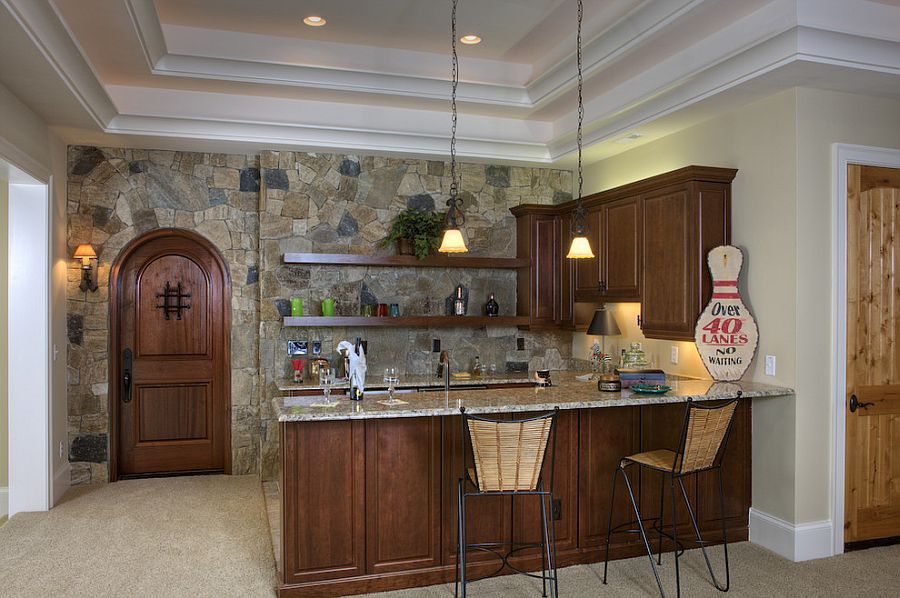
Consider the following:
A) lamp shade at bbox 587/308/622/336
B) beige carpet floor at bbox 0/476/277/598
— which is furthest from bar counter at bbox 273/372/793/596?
lamp shade at bbox 587/308/622/336

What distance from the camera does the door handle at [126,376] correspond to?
19.6ft

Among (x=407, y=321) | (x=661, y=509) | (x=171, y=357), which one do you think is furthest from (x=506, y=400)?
(x=171, y=357)

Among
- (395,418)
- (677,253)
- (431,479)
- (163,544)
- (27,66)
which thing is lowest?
(163,544)

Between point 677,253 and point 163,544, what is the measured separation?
3874mm

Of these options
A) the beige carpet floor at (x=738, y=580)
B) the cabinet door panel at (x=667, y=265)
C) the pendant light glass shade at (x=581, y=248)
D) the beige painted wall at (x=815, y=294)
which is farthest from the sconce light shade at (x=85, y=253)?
the beige painted wall at (x=815, y=294)

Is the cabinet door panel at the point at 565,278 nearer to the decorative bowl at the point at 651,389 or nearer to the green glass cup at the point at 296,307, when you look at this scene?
the decorative bowl at the point at 651,389

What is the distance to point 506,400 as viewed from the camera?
12.6 feet

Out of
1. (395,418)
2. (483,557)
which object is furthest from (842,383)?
(395,418)

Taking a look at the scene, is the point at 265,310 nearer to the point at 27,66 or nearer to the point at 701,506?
the point at 27,66

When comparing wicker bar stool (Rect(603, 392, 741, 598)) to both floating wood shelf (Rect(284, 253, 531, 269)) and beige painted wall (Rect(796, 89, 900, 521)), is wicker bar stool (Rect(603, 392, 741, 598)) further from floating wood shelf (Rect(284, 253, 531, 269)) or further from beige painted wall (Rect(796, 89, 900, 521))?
floating wood shelf (Rect(284, 253, 531, 269))

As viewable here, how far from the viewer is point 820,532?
13.6 feet

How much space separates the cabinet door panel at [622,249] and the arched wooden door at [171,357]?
10.8 feet

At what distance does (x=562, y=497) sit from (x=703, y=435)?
901 mm

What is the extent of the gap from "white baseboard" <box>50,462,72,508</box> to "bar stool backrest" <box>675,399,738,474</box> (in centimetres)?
452
